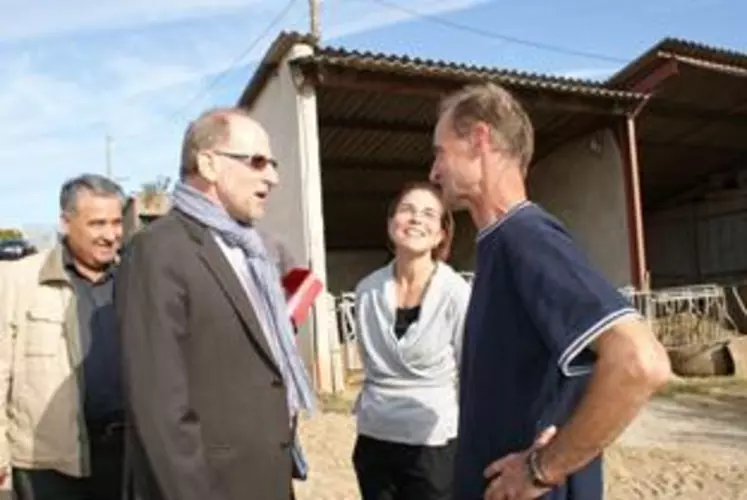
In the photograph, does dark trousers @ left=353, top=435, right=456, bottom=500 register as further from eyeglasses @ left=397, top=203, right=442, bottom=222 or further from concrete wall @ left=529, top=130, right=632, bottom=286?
concrete wall @ left=529, top=130, right=632, bottom=286

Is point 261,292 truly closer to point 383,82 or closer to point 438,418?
point 438,418

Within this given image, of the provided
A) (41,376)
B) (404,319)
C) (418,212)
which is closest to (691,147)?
(418,212)

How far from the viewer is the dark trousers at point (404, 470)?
110 inches

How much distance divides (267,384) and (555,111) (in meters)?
11.3

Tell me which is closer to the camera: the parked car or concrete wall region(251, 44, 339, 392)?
concrete wall region(251, 44, 339, 392)

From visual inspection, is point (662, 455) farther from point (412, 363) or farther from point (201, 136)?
point (201, 136)

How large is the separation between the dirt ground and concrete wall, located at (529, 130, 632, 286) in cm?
441

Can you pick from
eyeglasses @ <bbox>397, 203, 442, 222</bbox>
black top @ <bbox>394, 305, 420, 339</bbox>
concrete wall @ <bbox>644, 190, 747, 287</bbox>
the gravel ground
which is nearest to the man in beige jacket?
black top @ <bbox>394, 305, 420, 339</bbox>

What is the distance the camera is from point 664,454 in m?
6.86

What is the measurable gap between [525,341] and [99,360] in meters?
1.74

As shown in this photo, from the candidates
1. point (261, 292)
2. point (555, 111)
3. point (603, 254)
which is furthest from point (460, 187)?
point (603, 254)

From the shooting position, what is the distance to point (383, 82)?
1042 cm

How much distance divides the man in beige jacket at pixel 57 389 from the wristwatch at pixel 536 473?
5.47ft

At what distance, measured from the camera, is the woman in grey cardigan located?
2826mm
